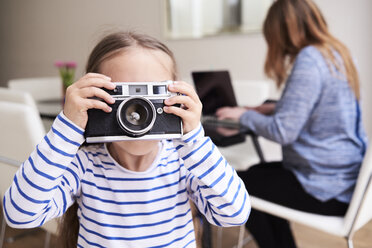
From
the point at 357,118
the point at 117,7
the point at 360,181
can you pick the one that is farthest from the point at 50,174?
the point at 117,7

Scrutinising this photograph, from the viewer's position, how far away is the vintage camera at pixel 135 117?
22.3 inches

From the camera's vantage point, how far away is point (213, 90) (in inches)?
61.9

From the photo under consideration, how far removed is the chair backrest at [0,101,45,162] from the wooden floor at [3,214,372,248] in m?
0.95

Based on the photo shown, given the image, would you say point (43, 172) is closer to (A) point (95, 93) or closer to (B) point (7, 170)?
(A) point (95, 93)

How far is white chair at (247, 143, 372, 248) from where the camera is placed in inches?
41.4

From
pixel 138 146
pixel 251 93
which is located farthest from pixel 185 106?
pixel 251 93

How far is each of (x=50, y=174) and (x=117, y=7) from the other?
349 centimetres

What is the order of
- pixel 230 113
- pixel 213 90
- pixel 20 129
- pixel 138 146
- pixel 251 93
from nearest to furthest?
pixel 138 146, pixel 20 129, pixel 230 113, pixel 213 90, pixel 251 93

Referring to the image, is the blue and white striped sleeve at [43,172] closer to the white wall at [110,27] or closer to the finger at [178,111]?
the finger at [178,111]

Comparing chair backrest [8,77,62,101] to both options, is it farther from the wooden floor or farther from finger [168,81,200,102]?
finger [168,81,200,102]

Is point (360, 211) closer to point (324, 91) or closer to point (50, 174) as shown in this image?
point (324, 91)

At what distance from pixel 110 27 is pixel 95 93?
0.75 meters

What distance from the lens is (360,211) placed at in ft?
3.51

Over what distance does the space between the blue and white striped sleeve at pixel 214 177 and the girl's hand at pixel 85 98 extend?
15cm
